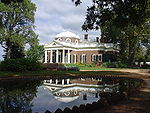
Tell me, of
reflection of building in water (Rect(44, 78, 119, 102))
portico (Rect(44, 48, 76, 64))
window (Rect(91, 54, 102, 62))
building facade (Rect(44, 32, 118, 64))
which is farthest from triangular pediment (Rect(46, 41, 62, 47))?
reflection of building in water (Rect(44, 78, 119, 102))

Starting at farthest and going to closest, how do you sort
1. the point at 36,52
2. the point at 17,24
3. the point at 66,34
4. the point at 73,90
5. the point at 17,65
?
the point at 36,52 → the point at 66,34 → the point at 17,24 → the point at 17,65 → the point at 73,90

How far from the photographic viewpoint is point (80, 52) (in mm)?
51594

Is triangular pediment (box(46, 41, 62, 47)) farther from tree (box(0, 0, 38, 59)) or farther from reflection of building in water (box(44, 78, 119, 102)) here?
reflection of building in water (box(44, 78, 119, 102))

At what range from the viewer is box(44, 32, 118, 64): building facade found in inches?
1906

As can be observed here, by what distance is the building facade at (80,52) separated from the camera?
48406 millimetres

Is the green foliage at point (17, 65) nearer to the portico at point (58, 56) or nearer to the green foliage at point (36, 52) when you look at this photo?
the portico at point (58, 56)

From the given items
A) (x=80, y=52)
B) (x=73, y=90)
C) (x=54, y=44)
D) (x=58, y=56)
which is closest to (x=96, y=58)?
(x=80, y=52)

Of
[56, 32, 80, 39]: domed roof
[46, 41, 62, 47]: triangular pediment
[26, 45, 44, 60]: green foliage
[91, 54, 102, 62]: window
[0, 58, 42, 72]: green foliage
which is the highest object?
[56, 32, 80, 39]: domed roof

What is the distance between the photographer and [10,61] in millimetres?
20938

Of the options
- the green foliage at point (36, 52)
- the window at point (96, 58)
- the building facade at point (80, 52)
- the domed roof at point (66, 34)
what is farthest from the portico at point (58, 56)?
the domed roof at point (66, 34)

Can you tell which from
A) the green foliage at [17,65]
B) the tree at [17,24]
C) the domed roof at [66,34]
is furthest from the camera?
the domed roof at [66,34]

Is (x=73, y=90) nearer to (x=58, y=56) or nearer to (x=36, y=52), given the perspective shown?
(x=58, y=56)

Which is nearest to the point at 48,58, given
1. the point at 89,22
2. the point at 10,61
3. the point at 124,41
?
the point at 124,41

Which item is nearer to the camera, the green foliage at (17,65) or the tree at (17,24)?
the green foliage at (17,65)
